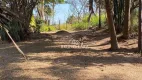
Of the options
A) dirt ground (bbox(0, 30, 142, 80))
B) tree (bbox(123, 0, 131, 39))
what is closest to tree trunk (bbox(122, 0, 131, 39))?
tree (bbox(123, 0, 131, 39))

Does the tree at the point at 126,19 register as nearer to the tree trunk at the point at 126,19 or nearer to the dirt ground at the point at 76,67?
the tree trunk at the point at 126,19

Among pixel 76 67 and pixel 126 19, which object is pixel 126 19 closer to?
pixel 126 19

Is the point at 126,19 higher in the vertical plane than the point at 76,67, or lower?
higher

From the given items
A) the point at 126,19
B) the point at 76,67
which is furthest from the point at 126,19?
the point at 76,67

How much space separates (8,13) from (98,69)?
6346 millimetres

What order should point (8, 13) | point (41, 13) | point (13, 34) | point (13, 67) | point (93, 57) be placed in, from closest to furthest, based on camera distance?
point (8, 13) → point (13, 67) → point (93, 57) → point (13, 34) → point (41, 13)

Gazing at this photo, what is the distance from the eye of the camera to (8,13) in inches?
112

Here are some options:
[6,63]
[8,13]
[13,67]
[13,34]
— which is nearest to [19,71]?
[13,67]

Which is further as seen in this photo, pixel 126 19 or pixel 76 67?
pixel 126 19

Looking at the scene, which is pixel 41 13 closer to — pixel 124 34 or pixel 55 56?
pixel 124 34

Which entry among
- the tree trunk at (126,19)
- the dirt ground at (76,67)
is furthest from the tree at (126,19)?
the dirt ground at (76,67)

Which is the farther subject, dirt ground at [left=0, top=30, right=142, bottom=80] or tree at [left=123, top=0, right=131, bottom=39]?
tree at [left=123, top=0, right=131, bottom=39]

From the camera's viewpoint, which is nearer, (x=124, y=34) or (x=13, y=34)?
(x=124, y=34)

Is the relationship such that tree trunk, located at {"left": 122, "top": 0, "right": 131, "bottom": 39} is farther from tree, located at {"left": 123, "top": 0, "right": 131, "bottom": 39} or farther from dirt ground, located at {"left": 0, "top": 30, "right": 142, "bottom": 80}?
dirt ground, located at {"left": 0, "top": 30, "right": 142, "bottom": 80}
